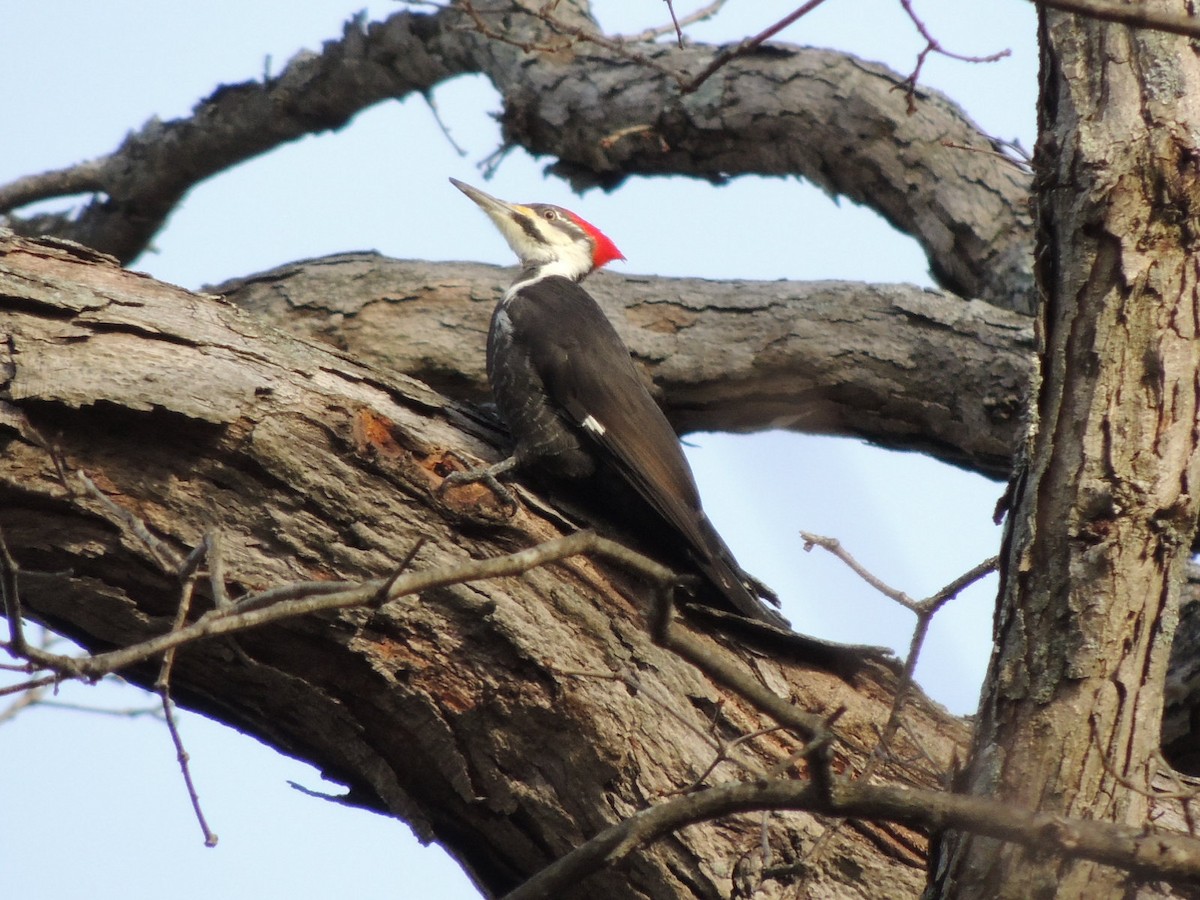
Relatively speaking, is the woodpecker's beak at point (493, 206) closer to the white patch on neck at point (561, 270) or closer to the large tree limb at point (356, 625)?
the white patch on neck at point (561, 270)

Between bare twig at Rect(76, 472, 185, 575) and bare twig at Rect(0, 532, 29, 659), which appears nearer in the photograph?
bare twig at Rect(0, 532, 29, 659)

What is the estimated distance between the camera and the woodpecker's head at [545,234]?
16.7ft

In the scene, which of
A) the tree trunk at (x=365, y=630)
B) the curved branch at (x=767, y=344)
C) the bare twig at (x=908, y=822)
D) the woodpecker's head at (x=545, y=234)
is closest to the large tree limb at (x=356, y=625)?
the tree trunk at (x=365, y=630)

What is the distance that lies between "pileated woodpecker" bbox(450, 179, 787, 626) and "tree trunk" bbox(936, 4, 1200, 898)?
1.01 metres

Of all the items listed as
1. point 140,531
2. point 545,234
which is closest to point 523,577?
point 140,531

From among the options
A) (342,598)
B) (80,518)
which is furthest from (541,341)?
(342,598)

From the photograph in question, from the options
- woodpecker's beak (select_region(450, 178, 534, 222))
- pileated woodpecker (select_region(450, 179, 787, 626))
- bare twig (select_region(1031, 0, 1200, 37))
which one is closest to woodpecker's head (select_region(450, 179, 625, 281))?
woodpecker's beak (select_region(450, 178, 534, 222))

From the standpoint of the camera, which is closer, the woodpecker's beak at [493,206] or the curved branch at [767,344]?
the curved branch at [767,344]

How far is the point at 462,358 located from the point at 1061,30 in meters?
2.43

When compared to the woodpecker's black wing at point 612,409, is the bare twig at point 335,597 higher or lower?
lower

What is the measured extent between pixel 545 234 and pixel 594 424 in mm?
1803

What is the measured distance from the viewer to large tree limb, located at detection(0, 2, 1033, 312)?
4.66 meters

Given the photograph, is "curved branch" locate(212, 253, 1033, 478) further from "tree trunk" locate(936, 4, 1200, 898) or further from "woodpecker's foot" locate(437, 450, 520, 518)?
"tree trunk" locate(936, 4, 1200, 898)

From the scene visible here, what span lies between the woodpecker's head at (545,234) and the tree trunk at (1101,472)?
2.89m
